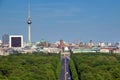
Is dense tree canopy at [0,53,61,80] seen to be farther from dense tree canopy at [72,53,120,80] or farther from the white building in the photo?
the white building

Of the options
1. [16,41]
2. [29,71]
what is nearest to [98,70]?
[29,71]

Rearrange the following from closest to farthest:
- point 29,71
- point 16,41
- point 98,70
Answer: point 29,71, point 98,70, point 16,41

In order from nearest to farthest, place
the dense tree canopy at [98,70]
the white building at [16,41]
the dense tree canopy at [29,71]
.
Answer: the dense tree canopy at [29,71]
the dense tree canopy at [98,70]
the white building at [16,41]

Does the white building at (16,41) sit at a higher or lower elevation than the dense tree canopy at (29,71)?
higher

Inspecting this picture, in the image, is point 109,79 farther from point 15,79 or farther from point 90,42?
point 90,42

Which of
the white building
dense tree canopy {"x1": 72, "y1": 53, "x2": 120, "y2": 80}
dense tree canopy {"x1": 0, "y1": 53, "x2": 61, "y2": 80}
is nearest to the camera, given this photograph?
dense tree canopy {"x1": 0, "y1": 53, "x2": 61, "y2": 80}

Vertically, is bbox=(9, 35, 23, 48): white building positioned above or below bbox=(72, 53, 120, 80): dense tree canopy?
above

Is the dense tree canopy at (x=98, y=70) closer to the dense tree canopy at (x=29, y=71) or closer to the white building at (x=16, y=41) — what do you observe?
the dense tree canopy at (x=29, y=71)

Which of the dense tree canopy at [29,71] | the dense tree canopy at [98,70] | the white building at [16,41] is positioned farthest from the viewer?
the white building at [16,41]

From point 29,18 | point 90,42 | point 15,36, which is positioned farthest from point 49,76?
point 90,42

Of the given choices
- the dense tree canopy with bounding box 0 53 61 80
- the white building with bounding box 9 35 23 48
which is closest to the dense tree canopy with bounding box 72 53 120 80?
the dense tree canopy with bounding box 0 53 61 80

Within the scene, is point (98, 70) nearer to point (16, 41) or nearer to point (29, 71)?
point (29, 71)

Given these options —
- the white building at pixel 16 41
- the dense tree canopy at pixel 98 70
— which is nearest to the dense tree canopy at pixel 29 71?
the dense tree canopy at pixel 98 70
